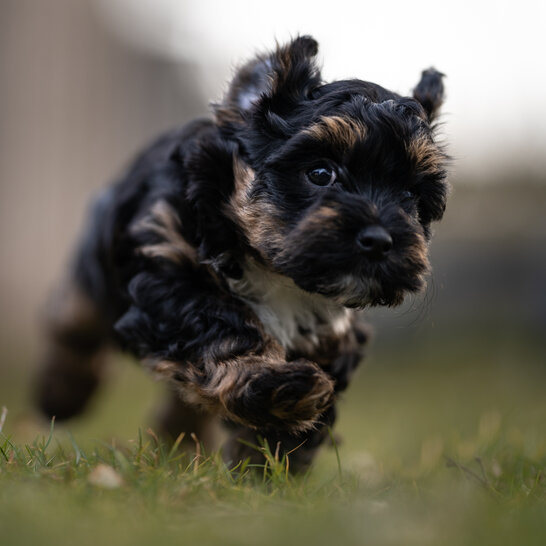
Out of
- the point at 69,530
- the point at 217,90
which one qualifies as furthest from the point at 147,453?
the point at 217,90

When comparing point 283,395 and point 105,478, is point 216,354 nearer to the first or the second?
point 283,395

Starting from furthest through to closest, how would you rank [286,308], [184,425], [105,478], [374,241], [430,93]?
[184,425]
[430,93]
[286,308]
[374,241]
[105,478]

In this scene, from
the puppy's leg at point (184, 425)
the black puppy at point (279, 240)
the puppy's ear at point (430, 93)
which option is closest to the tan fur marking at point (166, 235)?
the black puppy at point (279, 240)

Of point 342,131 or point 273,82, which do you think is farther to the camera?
point 273,82

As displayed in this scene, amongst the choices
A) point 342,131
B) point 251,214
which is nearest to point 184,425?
point 251,214

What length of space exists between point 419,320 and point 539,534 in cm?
145

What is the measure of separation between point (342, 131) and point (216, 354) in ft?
2.97

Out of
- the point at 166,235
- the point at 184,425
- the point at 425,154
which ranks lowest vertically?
the point at 184,425

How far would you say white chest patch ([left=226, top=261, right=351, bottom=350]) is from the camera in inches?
109

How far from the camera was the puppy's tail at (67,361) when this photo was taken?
421cm

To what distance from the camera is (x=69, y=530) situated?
1.60 m

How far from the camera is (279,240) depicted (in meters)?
2.51

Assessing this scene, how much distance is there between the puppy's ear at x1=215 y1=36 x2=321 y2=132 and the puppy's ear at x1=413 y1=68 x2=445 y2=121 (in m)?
0.48

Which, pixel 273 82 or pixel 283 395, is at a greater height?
pixel 273 82
